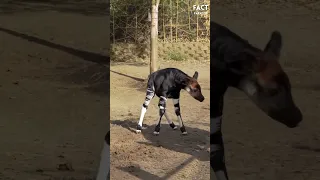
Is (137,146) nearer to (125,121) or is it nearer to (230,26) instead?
(125,121)

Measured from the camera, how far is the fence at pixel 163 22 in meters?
11.2

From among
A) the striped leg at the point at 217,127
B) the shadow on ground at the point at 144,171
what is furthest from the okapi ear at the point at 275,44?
the shadow on ground at the point at 144,171

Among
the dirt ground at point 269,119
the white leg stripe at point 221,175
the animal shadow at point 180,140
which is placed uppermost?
the dirt ground at point 269,119

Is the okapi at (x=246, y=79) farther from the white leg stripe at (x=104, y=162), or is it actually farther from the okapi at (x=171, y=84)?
the okapi at (x=171, y=84)

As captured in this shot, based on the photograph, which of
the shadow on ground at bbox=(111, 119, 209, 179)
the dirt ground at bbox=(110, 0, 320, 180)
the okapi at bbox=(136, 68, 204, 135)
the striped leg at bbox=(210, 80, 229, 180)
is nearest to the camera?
the dirt ground at bbox=(110, 0, 320, 180)

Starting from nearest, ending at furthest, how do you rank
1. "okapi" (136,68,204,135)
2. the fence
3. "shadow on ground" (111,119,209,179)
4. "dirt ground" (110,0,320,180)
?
"dirt ground" (110,0,320,180) → "shadow on ground" (111,119,209,179) → "okapi" (136,68,204,135) → the fence

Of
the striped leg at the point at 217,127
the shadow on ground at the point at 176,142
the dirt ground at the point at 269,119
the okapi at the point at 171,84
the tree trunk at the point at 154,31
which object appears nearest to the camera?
the dirt ground at the point at 269,119

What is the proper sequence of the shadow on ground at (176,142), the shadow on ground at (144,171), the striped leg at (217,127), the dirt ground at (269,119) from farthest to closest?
the shadow on ground at (176,142), the shadow on ground at (144,171), the striped leg at (217,127), the dirt ground at (269,119)

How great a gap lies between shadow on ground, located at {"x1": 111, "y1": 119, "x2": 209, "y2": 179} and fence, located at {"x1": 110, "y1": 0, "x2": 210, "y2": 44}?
201 inches

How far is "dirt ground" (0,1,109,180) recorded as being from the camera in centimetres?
307

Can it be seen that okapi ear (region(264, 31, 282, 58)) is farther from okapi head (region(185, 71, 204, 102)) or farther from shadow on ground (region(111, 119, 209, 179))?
okapi head (region(185, 71, 204, 102))

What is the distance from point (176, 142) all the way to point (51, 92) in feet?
9.90

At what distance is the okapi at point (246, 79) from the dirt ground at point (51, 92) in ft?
2.66

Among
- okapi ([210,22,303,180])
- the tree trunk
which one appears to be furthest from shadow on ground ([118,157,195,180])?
the tree trunk
